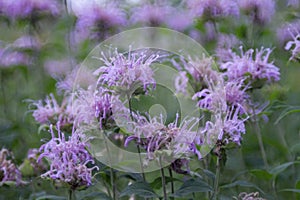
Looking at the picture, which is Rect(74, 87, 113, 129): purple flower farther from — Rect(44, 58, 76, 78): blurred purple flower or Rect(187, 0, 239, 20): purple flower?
Rect(44, 58, 76, 78): blurred purple flower

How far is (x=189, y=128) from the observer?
110cm

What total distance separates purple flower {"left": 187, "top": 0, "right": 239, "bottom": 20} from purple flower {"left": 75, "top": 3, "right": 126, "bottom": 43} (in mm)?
316

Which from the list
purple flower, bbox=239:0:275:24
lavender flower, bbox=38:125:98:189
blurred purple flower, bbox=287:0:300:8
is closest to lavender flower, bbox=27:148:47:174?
lavender flower, bbox=38:125:98:189

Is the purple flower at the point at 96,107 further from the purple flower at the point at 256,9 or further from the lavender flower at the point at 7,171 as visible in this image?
the purple flower at the point at 256,9

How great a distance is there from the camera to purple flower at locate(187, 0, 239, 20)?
174 centimetres

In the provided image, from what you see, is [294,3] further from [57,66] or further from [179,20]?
[57,66]

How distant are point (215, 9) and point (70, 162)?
2.88ft

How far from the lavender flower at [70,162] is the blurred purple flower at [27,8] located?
84 centimetres

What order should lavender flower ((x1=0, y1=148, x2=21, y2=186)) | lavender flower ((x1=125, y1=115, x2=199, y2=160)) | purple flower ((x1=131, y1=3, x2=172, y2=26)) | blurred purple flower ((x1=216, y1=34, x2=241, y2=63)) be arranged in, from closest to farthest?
1. lavender flower ((x1=125, y1=115, x2=199, y2=160))
2. lavender flower ((x1=0, y1=148, x2=21, y2=186))
3. blurred purple flower ((x1=216, y1=34, x2=241, y2=63))
4. purple flower ((x1=131, y1=3, x2=172, y2=26))

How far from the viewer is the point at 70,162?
1065 millimetres

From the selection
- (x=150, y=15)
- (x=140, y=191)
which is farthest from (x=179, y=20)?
(x=140, y=191)

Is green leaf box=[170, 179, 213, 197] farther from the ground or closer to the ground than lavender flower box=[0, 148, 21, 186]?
farther from the ground

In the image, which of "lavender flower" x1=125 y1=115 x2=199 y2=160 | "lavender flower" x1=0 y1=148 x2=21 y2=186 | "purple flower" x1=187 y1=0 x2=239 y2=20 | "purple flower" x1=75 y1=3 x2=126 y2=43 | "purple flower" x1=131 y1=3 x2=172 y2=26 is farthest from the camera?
"purple flower" x1=131 y1=3 x2=172 y2=26

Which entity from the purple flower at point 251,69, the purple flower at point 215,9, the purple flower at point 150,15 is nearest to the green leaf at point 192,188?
the purple flower at point 251,69
